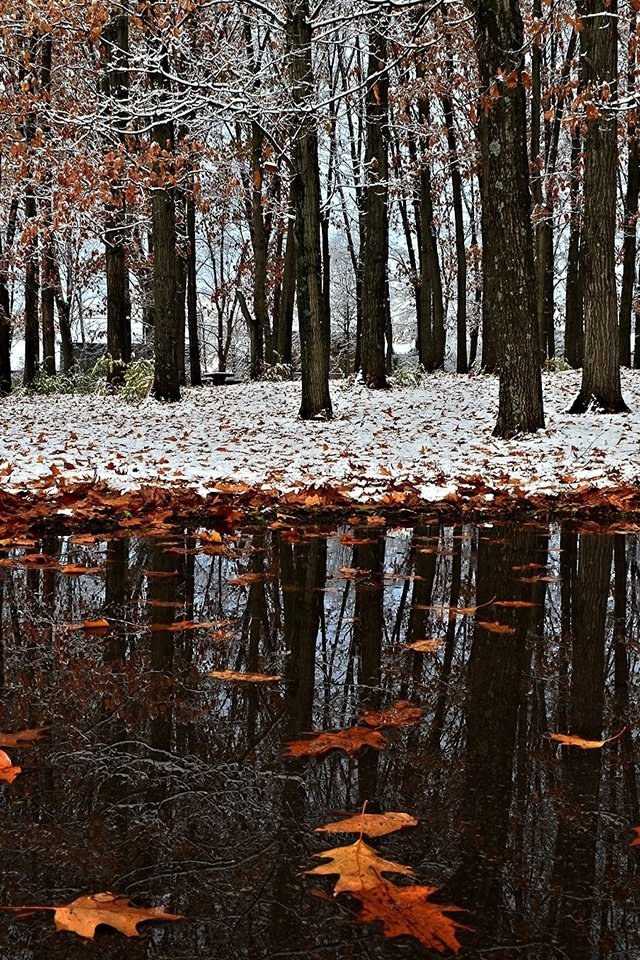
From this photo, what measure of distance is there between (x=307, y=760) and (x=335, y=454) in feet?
25.5

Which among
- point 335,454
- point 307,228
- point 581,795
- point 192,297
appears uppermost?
point 192,297

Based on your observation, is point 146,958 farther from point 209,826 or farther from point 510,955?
point 510,955

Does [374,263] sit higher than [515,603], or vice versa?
[374,263]

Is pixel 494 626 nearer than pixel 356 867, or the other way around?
pixel 356 867

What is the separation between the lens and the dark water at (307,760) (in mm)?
1354

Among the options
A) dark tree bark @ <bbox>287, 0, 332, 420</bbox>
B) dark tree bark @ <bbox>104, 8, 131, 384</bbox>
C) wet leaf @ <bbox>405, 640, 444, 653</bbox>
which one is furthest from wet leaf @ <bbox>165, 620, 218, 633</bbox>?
dark tree bark @ <bbox>104, 8, 131, 384</bbox>

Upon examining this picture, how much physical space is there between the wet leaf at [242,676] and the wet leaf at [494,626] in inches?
37.0

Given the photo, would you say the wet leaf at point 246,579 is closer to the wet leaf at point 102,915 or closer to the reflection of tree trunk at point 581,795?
the reflection of tree trunk at point 581,795

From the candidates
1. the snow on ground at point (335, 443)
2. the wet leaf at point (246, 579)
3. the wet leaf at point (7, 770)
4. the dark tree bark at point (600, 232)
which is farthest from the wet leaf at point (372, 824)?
the dark tree bark at point (600, 232)

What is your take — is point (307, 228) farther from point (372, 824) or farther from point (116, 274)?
point (372, 824)

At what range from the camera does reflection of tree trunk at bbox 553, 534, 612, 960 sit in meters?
1.35

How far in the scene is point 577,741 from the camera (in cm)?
210

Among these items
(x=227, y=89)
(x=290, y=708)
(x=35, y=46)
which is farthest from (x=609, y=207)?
(x=35, y=46)

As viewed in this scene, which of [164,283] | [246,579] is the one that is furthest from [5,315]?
[246,579]
